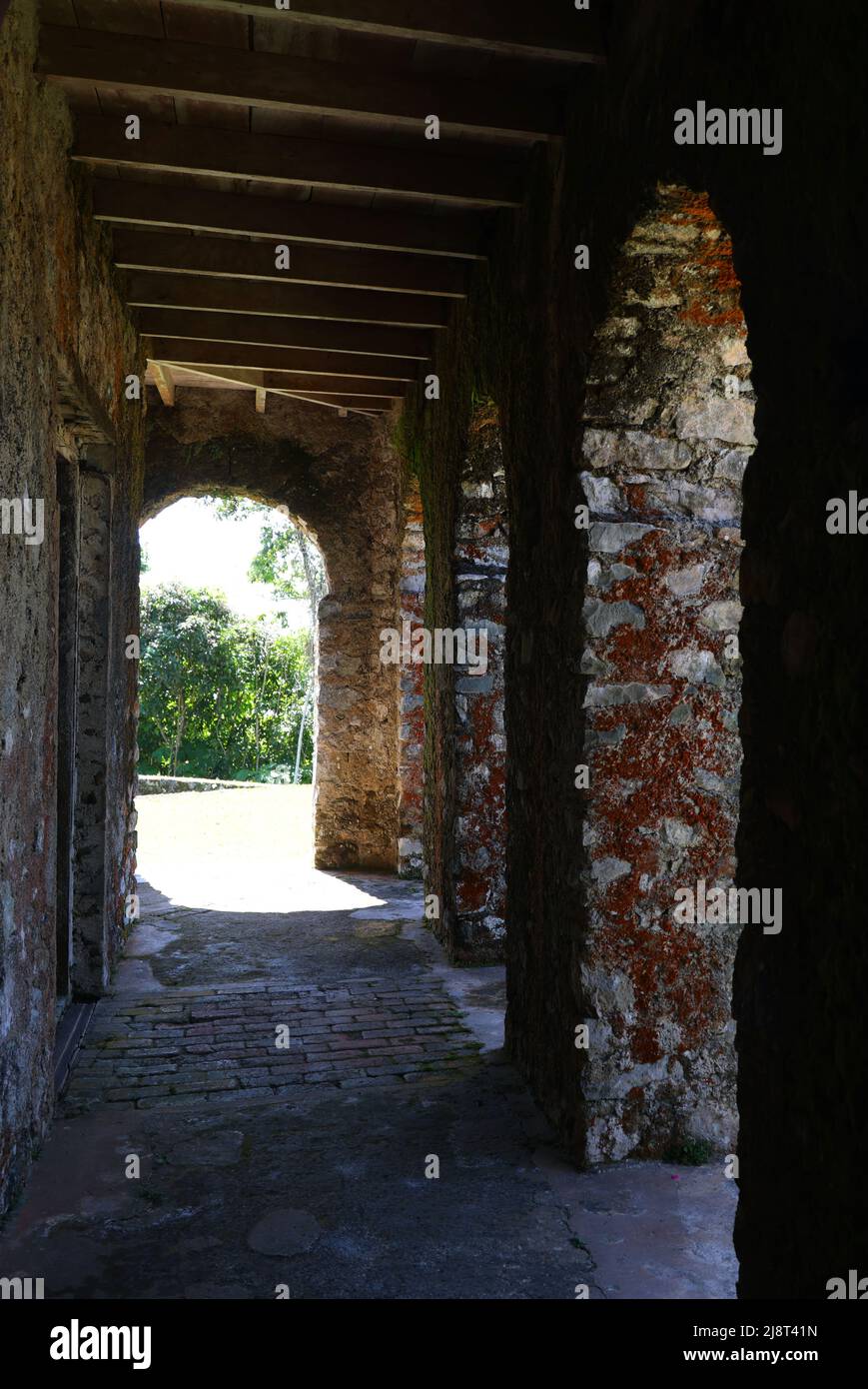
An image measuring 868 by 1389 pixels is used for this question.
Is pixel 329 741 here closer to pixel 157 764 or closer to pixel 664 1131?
pixel 664 1131

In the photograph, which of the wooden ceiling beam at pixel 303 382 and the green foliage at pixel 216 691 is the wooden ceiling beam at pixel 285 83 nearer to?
the wooden ceiling beam at pixel 303 382

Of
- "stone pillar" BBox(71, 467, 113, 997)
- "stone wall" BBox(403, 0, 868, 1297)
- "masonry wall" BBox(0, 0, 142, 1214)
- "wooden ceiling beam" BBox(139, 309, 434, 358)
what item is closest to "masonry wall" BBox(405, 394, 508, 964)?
"wooden ceiling beam" BBox(139, 309, 434, 358)

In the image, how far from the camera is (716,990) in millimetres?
3141

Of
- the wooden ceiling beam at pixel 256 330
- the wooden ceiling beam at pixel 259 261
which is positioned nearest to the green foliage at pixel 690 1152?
the wooden ceiling beam at pixel 259 261

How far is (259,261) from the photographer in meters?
4.37

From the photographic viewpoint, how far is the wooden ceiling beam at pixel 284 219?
394 cm

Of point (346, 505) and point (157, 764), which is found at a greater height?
point (346, 505)

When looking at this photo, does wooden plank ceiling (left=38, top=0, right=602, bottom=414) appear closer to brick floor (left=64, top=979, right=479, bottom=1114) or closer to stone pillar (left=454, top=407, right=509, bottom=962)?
stone pillar (left=454, top=407, right=509, bottom=962)

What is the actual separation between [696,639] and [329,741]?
15.7ft

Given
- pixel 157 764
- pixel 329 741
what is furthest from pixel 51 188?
pixel 157 764

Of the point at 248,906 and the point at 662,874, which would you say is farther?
the point at 248,906

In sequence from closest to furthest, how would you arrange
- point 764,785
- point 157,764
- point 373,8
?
point 764,785 < point 373,8 < point 157,764

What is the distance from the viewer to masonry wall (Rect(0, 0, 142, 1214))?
268cm

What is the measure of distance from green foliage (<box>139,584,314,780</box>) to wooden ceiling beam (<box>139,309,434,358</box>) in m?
10.8
